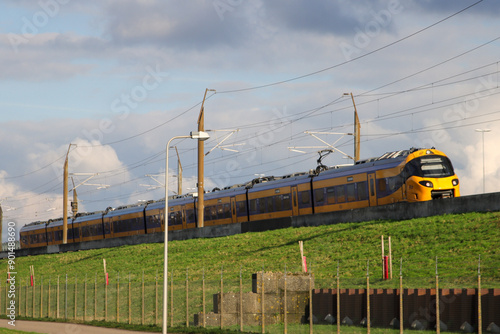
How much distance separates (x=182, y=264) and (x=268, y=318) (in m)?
20.6

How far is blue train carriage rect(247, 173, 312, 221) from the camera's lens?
5478 centimetres

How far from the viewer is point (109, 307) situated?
39781 mm

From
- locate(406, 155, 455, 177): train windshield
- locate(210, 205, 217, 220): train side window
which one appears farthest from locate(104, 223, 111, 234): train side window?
locate(406, 155, 455, 177): train windshield

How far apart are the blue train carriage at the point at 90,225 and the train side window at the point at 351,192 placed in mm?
44565

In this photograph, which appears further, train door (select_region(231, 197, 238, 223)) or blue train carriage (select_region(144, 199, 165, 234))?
blue train carriage (select_region(144, 199, 165, 234))

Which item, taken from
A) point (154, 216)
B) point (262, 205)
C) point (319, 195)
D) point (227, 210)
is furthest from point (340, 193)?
point (154, 216)

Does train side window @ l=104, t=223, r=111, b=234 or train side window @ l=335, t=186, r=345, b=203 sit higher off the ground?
train side window @ l=335, t=186, r=345, b=203

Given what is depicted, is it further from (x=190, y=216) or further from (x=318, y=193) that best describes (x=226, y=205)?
(x=318, y=193)

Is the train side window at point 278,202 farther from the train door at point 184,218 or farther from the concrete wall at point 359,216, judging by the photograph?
the train door at point 184,218

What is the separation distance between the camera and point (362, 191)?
48656mm

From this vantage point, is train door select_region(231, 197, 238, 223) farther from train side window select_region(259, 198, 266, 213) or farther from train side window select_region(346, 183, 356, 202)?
train side window select_region(346, 183, 356, 202)

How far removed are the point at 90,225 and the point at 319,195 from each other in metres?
45.0

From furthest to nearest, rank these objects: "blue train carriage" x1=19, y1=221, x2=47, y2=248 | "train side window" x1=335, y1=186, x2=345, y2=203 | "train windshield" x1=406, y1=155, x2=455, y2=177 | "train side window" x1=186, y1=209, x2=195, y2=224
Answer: "blue train carriage" x1=19, y1=221, x2=47, y2=248, "train side window" x1=186, y1=209, x2=195, y2=224, "train side window" x1=335, y1=186, x2=345, y2=203, "train windshield" x1=406, y1=155, x2=455, y2=177

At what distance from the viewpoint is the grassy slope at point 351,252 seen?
31.4 meters
